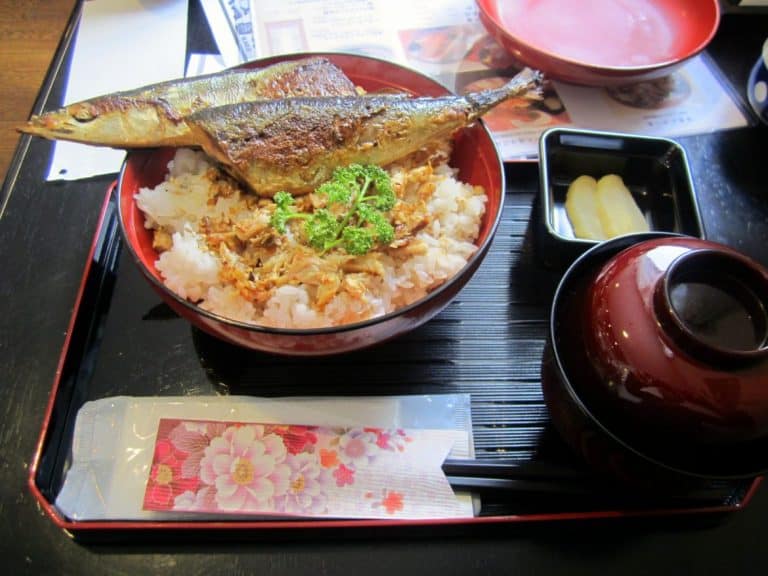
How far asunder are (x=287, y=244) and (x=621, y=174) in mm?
954

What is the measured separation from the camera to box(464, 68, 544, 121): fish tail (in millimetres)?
1288

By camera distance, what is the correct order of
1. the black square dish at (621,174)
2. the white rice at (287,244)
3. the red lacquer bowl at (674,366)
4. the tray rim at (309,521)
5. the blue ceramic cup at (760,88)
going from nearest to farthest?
the red lacquer bowl at (674,366) → the tray rim at (309,521) → the white rice at (287,244) → the black square dish at (621,174) → the blue ceramic cup at (760,88)

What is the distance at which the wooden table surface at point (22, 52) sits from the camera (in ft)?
7.09

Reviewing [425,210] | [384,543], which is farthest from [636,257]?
[384,543]

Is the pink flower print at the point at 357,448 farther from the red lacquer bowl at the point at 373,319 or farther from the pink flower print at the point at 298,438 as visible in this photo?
the red lacquer bowl at the point at 373,319

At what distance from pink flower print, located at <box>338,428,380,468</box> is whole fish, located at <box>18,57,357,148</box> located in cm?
75

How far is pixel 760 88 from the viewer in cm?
177

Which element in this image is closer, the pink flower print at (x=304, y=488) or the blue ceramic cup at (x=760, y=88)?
the pink flower print at (x=304, y=488)

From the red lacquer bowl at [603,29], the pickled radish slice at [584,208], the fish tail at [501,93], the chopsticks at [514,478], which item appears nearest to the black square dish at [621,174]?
the pickled radish slice at [584,208]

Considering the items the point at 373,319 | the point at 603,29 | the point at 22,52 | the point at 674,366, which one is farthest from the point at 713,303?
the point at 22,52

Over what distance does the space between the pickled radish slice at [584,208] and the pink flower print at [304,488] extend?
855 millimetres

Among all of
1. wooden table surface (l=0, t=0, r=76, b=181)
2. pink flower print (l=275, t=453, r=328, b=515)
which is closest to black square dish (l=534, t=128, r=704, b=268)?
pink flower print (l=275, t=453, r=328, b=515)

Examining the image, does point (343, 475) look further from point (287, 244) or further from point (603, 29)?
point (603, 29)

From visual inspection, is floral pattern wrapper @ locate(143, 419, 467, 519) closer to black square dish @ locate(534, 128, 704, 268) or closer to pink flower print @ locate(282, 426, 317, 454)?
pink flower print @ locate(282, 426, 317, 454)
